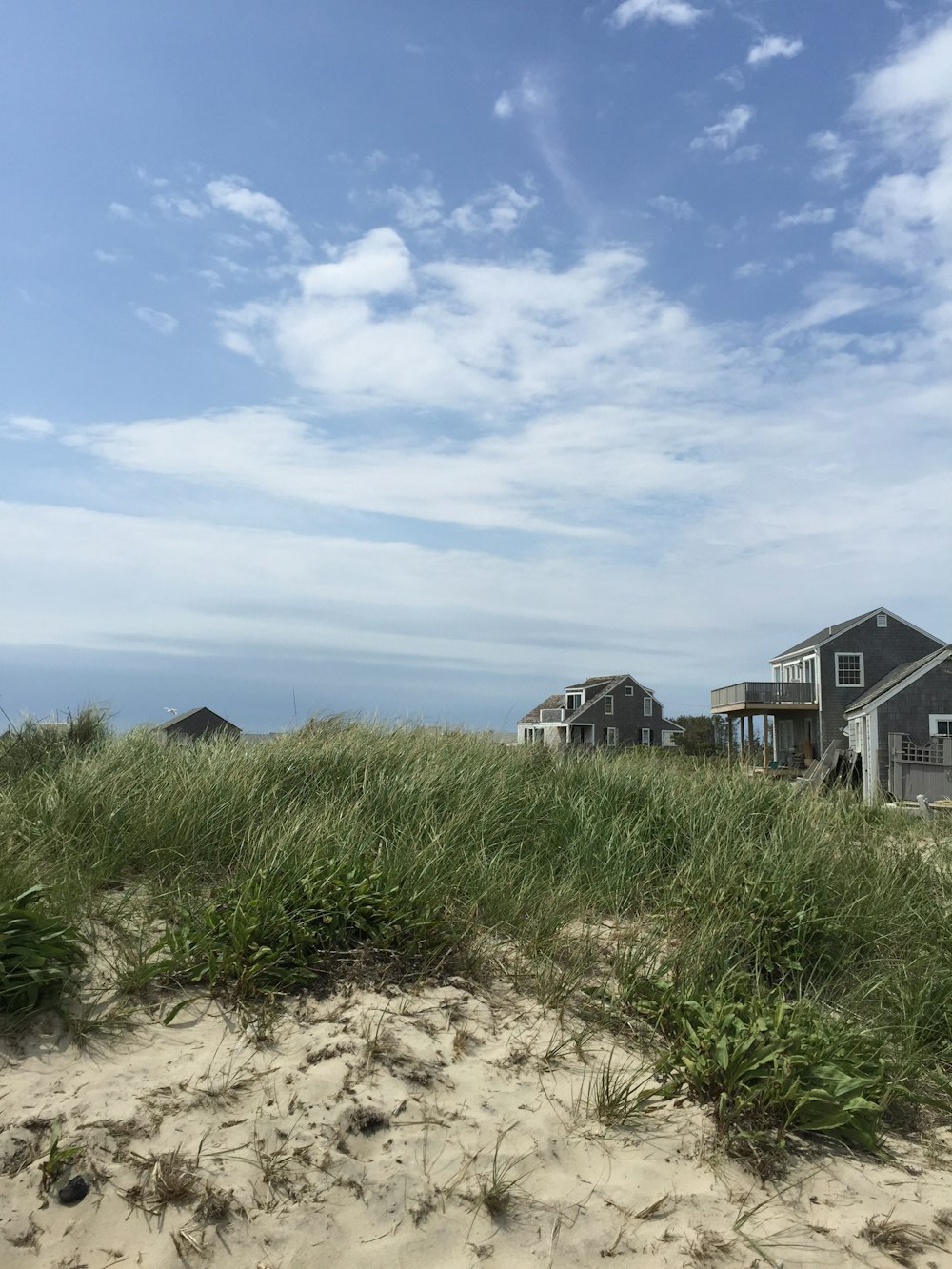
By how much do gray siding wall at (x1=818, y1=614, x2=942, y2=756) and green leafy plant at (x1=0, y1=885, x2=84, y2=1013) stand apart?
41444 mm

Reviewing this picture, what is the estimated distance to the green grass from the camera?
4176mm

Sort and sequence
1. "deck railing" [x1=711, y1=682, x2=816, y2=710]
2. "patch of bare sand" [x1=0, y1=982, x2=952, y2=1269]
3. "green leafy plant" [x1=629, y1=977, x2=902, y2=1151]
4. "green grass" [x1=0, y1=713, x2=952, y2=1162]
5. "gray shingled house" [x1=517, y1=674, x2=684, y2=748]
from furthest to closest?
"gray shingled house" [x1=517, y1=674, x2=684, y2=748] → "deck railing" [x1=711, y1=682, x2=816, y2=710] → "green grass" [x1=0, y1=713, x2=952, y2=1162] → "green leafy plant" [x1=629, y1=977, x2=902, y2=1151] → "patch of bare sand" [x1=0, y1=982, x2=952, y2=1269]

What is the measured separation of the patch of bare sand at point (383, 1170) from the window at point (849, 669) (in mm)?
40804

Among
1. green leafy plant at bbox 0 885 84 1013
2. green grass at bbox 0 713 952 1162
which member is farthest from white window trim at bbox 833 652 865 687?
green leafy plant at bbox 0 885 84 1013

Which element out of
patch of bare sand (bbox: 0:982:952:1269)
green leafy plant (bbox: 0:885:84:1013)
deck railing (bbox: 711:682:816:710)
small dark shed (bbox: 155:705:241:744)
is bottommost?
patch of bare sand (bbox: 0:982:952:1269)

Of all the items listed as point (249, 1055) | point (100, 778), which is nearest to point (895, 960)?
point (249, 1055)

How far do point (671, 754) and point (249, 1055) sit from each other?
268 inches

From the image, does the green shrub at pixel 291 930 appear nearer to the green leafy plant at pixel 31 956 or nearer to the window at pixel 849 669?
the green leafy plant at pixel 31 956

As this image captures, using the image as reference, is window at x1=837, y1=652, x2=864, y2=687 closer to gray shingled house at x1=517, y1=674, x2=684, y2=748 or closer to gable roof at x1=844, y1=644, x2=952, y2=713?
gable roof at x1=844, y1=644, x2=952, y2=713

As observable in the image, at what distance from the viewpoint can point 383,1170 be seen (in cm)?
329

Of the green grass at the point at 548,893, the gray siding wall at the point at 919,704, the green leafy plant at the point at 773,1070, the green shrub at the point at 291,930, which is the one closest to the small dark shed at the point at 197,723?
the green grass at the point at 548,893

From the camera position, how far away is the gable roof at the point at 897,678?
115 ft

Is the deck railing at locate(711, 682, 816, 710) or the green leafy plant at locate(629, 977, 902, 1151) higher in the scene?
the deck railing at locate(711, 682, 816, 710)

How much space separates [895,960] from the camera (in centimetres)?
521
